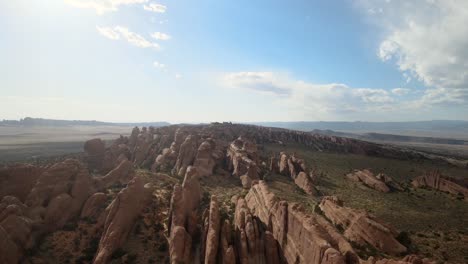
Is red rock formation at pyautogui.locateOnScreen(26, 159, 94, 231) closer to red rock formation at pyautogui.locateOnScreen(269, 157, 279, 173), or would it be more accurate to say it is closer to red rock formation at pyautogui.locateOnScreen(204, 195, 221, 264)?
red rock formation at pyautogui.locateOnScreen(204, 195, 221, 264)

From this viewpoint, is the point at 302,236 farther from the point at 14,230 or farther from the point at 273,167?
the point at 273,167

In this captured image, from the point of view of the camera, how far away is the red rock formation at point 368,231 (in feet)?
135

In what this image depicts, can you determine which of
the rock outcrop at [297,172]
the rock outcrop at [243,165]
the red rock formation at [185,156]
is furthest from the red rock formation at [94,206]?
the rock outcrop at [297,172]

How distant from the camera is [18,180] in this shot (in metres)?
52.0

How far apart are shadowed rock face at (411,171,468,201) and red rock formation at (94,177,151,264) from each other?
79.0 m

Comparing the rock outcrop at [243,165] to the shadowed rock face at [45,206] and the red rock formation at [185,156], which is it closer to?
the red rock formation at [185,156]

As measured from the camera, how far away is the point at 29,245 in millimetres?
39250


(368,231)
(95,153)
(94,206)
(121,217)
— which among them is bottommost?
(368,231)

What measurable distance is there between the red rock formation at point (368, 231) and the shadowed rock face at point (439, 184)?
2012 inches

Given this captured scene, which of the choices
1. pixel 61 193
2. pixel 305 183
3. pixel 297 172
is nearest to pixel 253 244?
pixel 61 193

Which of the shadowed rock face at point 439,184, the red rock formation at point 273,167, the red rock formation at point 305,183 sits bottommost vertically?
the shadowed rock face at point 439,184

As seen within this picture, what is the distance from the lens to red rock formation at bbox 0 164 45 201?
50.2m

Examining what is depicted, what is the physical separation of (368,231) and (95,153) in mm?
74725

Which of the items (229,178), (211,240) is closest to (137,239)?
(211,240)
